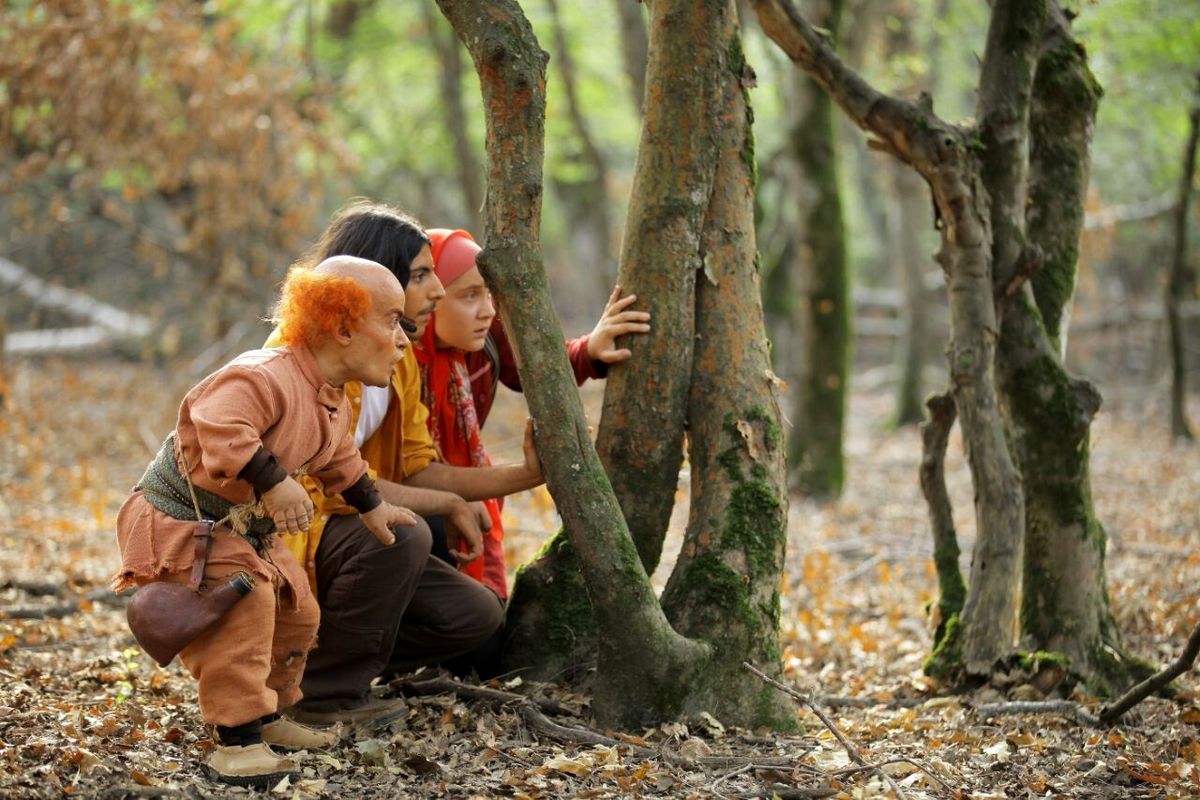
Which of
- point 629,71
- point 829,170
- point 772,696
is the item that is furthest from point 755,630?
point 629,71

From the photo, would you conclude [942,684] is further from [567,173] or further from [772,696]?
[567,173]

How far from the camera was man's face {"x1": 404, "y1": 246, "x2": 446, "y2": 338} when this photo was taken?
380 centimetres

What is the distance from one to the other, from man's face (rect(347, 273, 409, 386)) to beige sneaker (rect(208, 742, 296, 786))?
3.60 ft

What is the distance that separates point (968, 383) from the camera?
4.51 metres

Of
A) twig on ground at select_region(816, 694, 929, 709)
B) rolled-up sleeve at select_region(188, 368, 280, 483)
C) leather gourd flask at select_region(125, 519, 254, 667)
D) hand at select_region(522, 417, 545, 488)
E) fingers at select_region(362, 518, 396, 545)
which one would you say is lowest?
twig on ground at select_region(816, 694, 929, 709)

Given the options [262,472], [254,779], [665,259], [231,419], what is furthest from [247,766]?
[665,259]

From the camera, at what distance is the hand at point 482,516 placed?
13.4ft

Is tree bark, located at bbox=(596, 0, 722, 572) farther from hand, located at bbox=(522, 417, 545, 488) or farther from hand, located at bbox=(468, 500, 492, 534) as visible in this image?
hand, located at bbox=(468, 500, 492, 534)

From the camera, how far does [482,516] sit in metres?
4.12

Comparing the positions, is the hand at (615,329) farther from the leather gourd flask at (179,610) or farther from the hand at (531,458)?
the leather gourd flask at (179,610)

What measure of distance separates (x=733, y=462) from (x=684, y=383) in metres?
0.32

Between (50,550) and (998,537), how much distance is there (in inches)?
211

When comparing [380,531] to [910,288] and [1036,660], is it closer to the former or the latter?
[1036,660]

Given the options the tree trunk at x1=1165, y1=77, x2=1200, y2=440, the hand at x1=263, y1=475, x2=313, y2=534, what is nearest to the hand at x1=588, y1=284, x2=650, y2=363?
the hand at x1=263, y1=475, x2=313, y2=534
